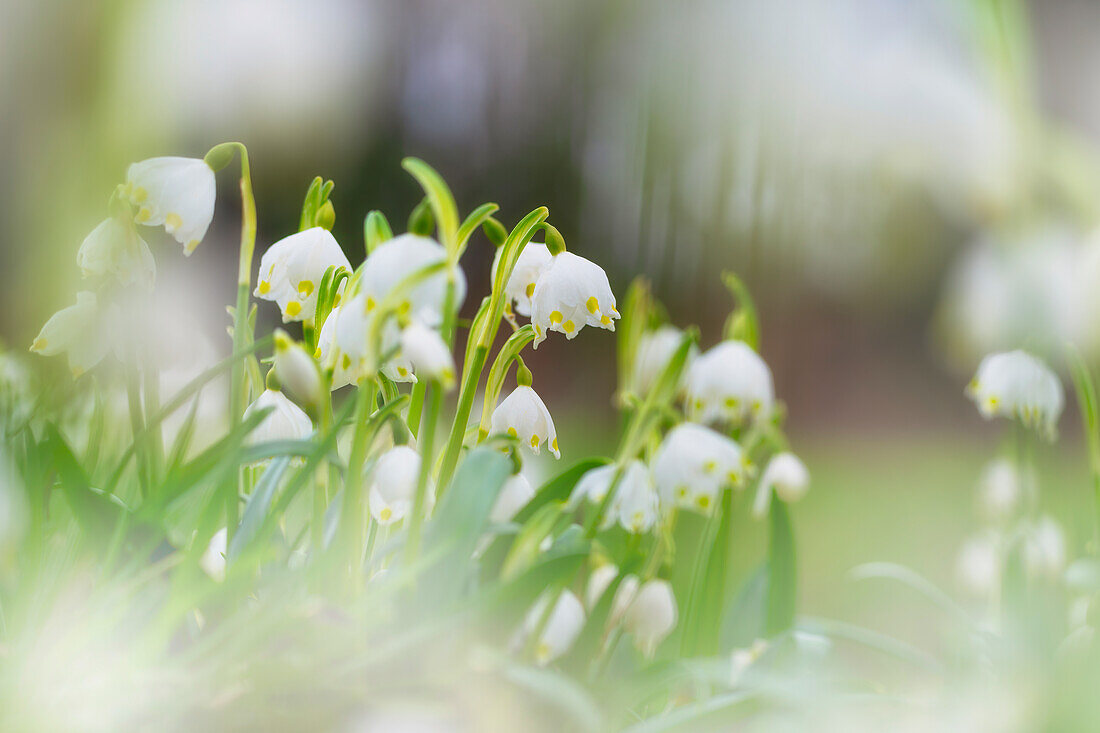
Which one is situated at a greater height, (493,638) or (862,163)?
(862,163)

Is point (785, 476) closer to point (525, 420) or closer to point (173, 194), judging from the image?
point (525, 420)

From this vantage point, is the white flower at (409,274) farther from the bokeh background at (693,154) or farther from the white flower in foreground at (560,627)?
the bokeh background at (693,154)

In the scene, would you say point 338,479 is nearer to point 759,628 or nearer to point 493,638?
point 493,638

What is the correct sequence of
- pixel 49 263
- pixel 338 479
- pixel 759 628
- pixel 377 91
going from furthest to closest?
pixel 377 91 < pixel 49 263 < pixel 759 628 < pixel 338 479

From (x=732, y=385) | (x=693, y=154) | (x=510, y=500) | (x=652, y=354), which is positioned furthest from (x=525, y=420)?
(x=693, y=154)

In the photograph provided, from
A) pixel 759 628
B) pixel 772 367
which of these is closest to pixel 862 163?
pixel 772 367

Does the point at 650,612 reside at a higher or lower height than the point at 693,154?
lower
